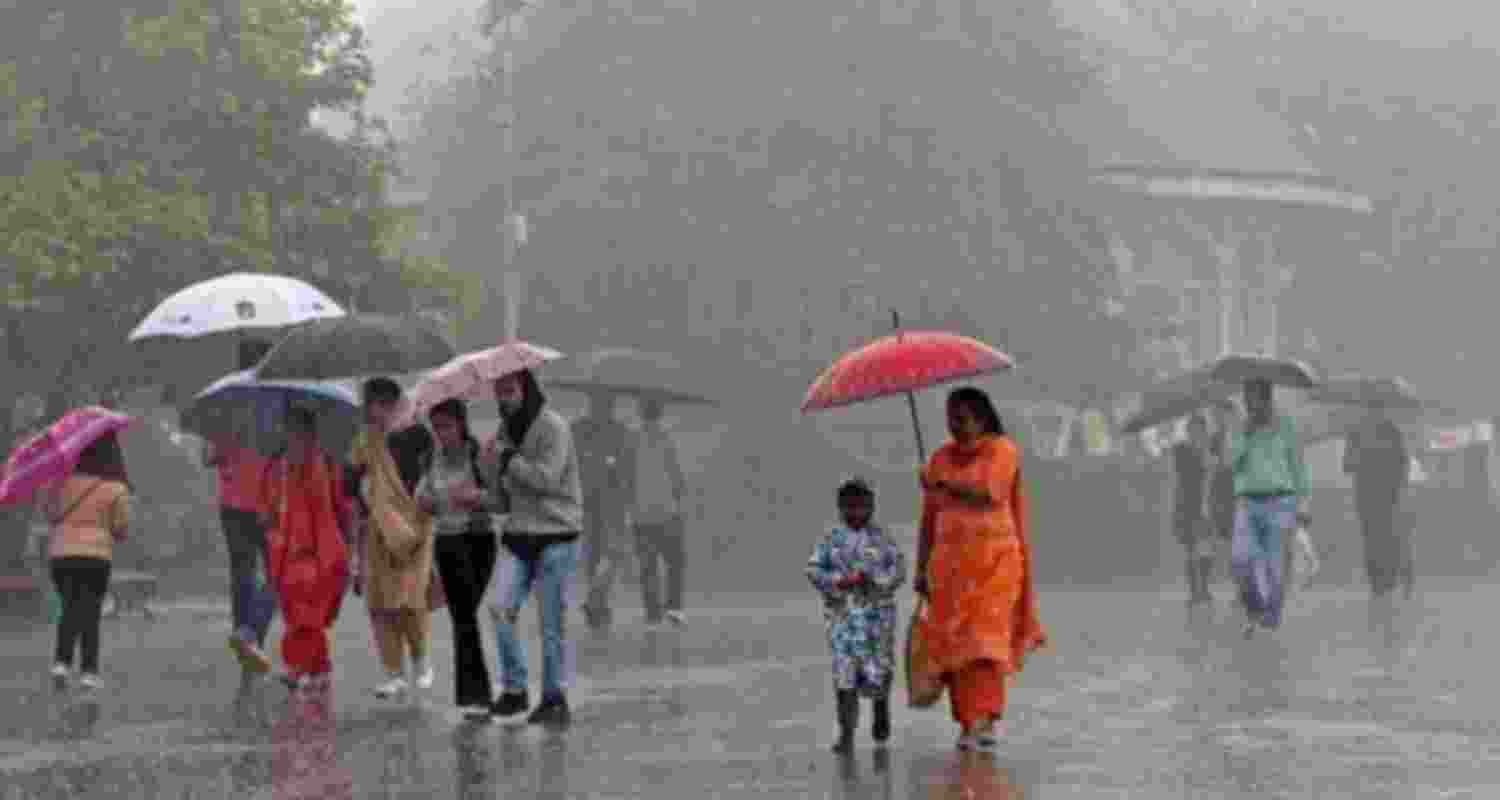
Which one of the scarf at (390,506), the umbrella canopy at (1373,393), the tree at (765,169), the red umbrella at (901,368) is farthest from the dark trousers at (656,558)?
the tree at (765,169)

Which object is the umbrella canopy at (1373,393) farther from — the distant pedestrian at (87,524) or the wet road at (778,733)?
the distant pedestrian at (87,524)

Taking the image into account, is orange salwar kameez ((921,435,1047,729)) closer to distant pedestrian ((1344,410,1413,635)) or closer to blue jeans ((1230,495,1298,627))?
blue jeans ((1230,495,1298,627))

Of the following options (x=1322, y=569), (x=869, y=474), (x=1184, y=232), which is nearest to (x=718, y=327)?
(x=869, y=474)

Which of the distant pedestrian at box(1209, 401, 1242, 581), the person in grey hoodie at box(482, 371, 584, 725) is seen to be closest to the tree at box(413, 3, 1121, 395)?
the distant pedestrian at box(1209, 401, 1242, 581)

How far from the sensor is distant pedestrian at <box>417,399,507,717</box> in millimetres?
14750

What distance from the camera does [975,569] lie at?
13.2m

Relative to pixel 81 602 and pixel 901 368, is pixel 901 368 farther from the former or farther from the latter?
pixel 81 602

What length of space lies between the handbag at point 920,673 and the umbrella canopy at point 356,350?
3.55 meters

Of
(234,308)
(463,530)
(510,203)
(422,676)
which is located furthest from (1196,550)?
(510,203)

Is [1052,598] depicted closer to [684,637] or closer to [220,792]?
[684,637]

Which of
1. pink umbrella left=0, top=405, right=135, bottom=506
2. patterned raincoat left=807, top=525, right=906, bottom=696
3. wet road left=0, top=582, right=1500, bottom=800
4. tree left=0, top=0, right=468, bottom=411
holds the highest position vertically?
tree left=0, top=0, right=468, bottom=411

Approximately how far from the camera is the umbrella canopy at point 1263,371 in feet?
75.3

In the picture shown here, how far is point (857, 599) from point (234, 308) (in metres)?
6.72

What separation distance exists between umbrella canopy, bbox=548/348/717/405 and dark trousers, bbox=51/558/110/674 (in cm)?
876
